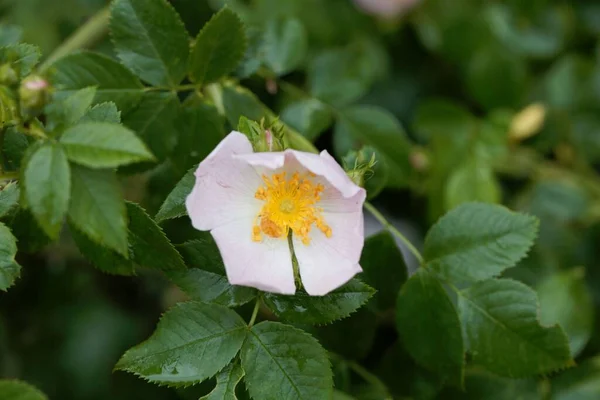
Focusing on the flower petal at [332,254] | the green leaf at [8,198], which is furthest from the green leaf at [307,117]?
the green leaf at [8,198]

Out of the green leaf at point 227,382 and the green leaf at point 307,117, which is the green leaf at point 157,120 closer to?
the green leaf at point 307,117

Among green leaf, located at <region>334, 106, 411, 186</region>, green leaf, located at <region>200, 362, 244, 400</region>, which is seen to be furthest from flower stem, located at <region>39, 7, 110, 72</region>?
green leaf, located at <region>200, 362, 244, 400</region>

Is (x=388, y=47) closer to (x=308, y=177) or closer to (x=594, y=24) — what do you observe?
(x=594, y=24)

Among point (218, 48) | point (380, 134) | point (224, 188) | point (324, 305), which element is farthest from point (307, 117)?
point (324, 305)

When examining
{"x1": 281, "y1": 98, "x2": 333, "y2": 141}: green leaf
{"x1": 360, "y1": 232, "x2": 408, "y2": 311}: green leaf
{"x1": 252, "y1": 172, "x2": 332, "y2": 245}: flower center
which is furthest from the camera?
{"x1": 281, "y1": 98, "x2": 333, "y2": 141}: green leaf

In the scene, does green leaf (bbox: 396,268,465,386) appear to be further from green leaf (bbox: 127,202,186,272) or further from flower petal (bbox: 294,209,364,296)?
green leaf (bbox: 127,202,186,272)

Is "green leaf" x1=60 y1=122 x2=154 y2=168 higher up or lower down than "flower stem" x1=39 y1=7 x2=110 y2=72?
higher up
